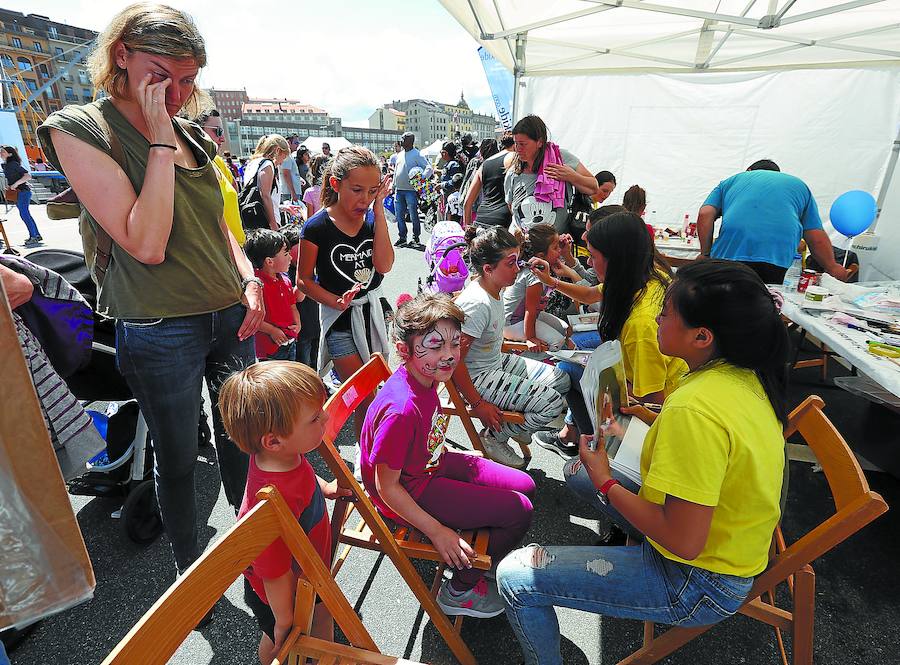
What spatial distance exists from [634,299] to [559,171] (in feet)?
5.80

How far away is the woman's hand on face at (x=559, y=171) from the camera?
3529 millimetres

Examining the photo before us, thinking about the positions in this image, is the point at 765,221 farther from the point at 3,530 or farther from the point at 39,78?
the point at 39,78

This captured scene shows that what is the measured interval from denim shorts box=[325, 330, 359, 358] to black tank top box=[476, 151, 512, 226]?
2.00 m

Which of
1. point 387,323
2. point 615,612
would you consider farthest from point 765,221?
point 615,612

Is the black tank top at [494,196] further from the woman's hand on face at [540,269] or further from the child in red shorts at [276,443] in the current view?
the child in red shorts at [276,443]

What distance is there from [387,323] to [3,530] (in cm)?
237

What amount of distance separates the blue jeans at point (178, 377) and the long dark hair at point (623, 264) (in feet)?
5.08

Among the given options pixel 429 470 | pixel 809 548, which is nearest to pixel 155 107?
pixel 429 470

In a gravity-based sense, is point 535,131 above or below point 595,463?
above

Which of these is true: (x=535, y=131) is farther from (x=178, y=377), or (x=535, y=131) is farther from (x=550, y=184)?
(x=178, y=377)

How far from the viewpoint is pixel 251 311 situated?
1.68m

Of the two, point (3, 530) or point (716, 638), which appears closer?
point (3, 530)

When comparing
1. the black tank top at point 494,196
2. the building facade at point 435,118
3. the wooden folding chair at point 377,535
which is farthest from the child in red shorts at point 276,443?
the building facade at point 435,118

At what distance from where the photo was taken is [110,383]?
207cm
